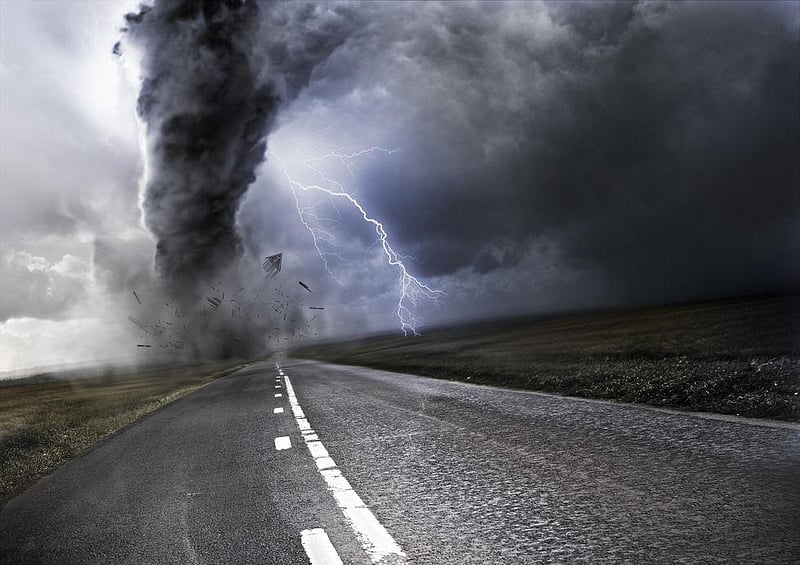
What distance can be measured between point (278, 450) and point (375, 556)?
14.0 ft

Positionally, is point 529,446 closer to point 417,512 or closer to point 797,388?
point 417,512

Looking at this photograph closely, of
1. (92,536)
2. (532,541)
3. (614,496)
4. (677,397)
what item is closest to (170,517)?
(92,536)

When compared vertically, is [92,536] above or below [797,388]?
above

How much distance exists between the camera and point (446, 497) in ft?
14.5

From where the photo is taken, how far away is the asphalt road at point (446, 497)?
3.26 metres

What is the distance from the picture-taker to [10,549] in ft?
13.3

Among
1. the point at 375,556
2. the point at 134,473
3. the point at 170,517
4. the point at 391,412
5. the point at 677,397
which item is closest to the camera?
the point at 375,556

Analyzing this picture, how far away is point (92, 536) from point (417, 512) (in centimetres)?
270

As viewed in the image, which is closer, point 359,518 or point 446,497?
point 359,518

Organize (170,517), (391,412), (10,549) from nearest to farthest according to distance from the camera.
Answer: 1. (10,549)
2. (170,517)
3. (391,412)

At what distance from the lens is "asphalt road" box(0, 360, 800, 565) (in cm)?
326

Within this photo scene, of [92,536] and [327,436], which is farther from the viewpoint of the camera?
[327,436]

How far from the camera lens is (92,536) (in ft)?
13.8

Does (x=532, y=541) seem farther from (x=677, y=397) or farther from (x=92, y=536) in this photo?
(x=677, y=397)
